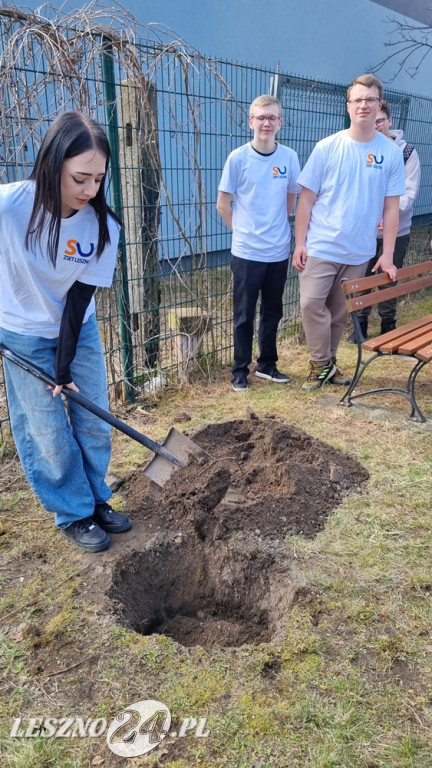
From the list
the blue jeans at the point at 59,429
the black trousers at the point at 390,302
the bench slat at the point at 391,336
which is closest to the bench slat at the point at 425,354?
the bench slat at the point at 391,336

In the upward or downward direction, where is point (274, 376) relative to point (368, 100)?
downward

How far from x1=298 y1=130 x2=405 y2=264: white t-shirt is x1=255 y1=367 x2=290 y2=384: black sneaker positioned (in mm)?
1074

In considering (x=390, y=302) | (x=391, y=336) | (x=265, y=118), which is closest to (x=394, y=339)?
(x=391, y=336)

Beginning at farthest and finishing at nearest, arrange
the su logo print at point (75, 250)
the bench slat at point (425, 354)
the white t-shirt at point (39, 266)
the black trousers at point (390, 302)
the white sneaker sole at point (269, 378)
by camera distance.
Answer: the black trousers at point (390, 302), the white sneaker sole at point (269, 378), the bench slat at point (425, 354), the su logo print at point (75, 250), the white t-shirt at point (39, 266)

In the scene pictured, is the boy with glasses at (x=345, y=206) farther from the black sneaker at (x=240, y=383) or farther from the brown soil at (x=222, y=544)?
the brown soil at (x=222, y=544)

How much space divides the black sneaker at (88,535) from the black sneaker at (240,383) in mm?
2218

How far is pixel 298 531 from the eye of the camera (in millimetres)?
2906

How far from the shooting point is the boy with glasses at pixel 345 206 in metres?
4.25

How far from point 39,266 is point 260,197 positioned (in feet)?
8.38

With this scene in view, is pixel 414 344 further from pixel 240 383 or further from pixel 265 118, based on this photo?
pixel 265 118

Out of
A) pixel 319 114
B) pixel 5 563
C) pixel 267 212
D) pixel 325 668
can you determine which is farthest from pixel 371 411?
pixel 319 114

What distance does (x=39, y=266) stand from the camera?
7.51 ft

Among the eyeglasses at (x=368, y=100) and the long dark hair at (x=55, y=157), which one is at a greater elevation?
the eyeglasses at (x=368, y=100)

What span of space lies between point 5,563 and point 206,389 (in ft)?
8.09
